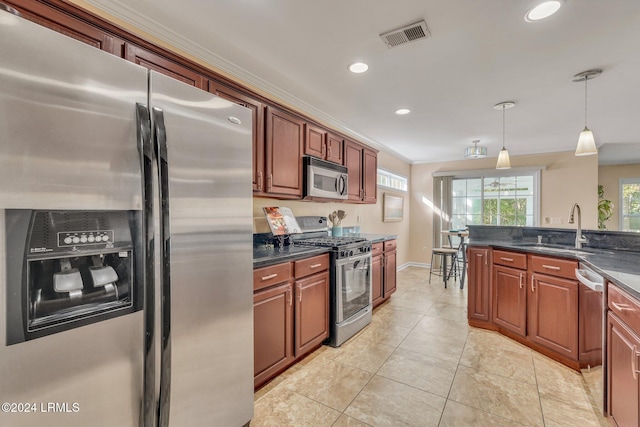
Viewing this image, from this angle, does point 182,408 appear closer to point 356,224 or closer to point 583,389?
point 583,389

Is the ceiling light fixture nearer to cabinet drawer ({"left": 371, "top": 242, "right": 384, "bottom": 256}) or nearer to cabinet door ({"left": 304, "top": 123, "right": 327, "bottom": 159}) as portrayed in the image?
cabinet drawer ({"left": 371, "top": 242, "right": 384, "bottom": 256})

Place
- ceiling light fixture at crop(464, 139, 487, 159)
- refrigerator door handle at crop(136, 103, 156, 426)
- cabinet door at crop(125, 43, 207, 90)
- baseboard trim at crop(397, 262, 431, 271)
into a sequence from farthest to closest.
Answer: baseboard trim at crop(397, 262, 431, 271)
ceiling light fixture at crop(464, 139, 487, 159)
cabinet door at crop(125, 43, 207, 90)
refrigerator door handle at crop(136, 103, 156, 426)

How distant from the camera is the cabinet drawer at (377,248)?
144 inches

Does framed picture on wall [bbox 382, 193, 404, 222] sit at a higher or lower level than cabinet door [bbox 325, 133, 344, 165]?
lower

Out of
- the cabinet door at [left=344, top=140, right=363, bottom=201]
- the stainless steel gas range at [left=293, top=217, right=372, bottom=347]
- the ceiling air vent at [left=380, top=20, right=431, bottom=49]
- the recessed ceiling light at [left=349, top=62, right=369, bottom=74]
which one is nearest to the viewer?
the ceiling air vent at [left=380, top=20, right=431, bottom=49]

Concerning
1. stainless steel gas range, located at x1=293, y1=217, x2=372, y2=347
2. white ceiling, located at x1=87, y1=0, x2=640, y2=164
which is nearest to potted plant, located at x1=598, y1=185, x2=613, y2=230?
white ceiling, located at x1=87, y1=0, x2=640, y2=164

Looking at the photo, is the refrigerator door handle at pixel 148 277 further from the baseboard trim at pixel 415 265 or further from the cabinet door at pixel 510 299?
the baseboard trim at pixel 415 265

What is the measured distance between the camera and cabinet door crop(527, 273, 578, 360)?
2371 mm

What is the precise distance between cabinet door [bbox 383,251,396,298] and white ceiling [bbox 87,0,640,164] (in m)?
1.89

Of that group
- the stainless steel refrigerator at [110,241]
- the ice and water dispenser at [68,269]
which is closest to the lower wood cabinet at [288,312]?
the stainless steel refrigerator at [110,241]

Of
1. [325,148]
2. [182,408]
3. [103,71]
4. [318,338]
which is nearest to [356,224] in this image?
[325,148]

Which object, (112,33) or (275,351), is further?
(275,351)

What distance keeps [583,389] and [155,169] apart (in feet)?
10.2

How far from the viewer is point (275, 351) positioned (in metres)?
2.15
